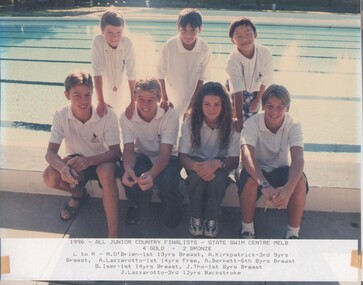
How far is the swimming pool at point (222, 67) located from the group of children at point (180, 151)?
0.37 m

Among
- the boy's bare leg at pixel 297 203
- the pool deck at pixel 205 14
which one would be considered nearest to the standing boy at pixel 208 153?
the boy's bare leg at pixel 297 203

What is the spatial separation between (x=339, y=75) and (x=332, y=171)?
246 centimetres

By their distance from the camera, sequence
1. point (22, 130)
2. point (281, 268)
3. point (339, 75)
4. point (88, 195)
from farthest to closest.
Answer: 1. point (339, 75)
2. point (22, 130)
3. point (88, 195)
4. point (281, 268)

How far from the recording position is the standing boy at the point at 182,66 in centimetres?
194

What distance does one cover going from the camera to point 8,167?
1883mm

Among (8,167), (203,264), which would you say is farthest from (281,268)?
(8,167)

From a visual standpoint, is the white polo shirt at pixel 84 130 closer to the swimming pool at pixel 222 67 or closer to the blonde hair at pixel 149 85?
the blonde hair at pixel 149 85

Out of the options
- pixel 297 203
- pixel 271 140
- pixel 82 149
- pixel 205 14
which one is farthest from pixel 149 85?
pixel 205 14

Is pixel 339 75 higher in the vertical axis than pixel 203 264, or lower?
higher

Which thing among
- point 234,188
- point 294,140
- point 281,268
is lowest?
point 281,268

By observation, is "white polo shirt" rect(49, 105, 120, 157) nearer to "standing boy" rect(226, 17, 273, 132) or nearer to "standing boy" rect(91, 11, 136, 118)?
"standing boy" rect(91, 11, 136, 118)

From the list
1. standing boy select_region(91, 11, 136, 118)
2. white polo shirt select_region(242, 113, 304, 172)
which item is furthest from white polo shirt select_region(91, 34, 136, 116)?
white polo shirt select_region(242, 113, 304, 172)

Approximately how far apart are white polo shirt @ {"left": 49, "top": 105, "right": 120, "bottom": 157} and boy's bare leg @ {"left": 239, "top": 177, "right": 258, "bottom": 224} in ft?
2.07

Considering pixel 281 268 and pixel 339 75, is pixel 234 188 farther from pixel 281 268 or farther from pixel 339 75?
pixel 339 75
